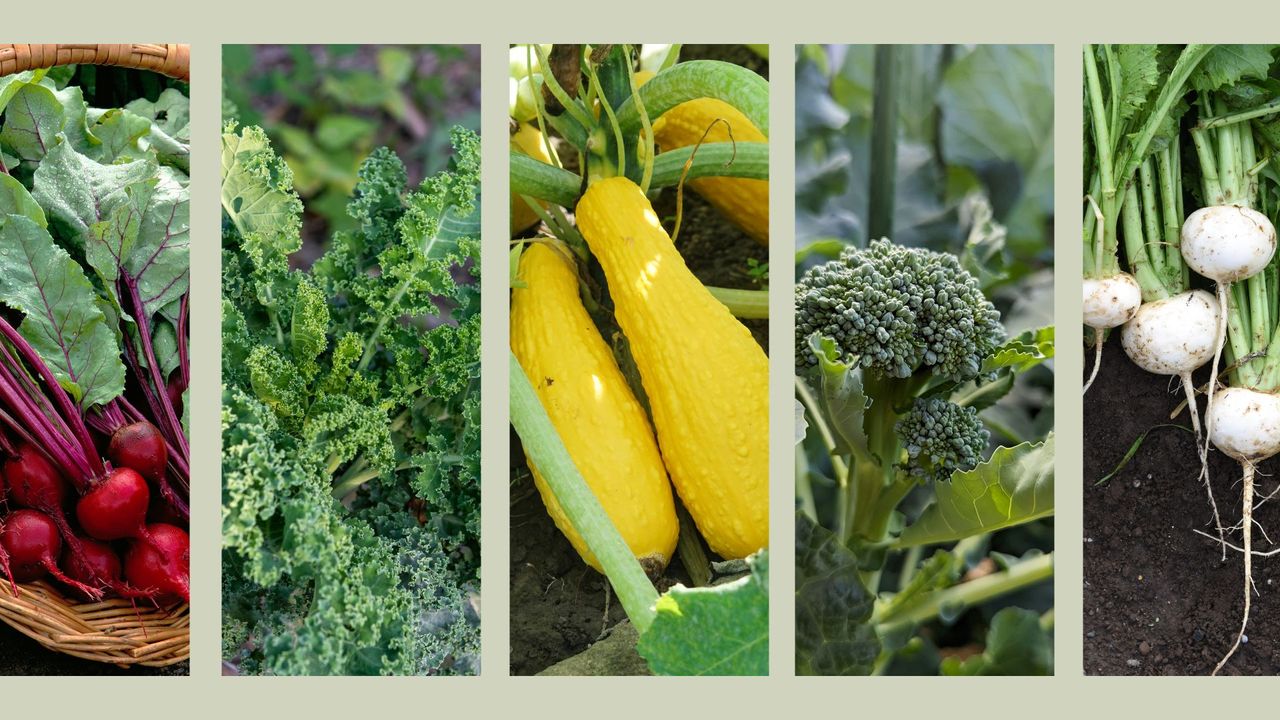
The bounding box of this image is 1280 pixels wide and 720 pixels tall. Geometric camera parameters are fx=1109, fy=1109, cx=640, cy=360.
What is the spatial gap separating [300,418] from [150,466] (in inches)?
16.2

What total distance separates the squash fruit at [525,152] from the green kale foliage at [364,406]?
0.09 m

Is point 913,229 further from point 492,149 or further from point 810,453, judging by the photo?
point 492,149

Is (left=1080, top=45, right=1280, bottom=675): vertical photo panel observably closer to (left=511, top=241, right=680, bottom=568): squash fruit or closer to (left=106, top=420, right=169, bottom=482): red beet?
(left=511, top=241, right=680, bottom=568): squash fruit

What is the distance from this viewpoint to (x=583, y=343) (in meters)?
2.36

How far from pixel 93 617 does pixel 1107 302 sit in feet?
8.00

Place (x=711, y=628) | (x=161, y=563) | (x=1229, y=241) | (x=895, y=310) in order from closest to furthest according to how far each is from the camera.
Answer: (x=711, y=628) → (x=895, y=310) → (x=161, y=563) → (x=1229, y=241)

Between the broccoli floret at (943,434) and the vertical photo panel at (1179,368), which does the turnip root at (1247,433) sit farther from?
the broccoli floret at (943,434)

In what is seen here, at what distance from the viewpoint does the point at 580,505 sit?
2.27 meters

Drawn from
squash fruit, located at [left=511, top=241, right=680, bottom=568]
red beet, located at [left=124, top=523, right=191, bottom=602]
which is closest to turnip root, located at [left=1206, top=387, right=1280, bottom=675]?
squash fruit, located at [left=511, top=241, right=680, bottom=568]

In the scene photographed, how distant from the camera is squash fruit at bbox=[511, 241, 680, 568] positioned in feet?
7.54

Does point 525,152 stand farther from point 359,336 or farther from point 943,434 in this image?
point 943,434

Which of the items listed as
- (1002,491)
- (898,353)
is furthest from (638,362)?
(1002,491)

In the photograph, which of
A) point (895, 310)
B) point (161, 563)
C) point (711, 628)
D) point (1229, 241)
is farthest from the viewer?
point (1229, 241)

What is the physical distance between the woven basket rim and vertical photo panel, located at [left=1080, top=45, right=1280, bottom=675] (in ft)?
6.92
